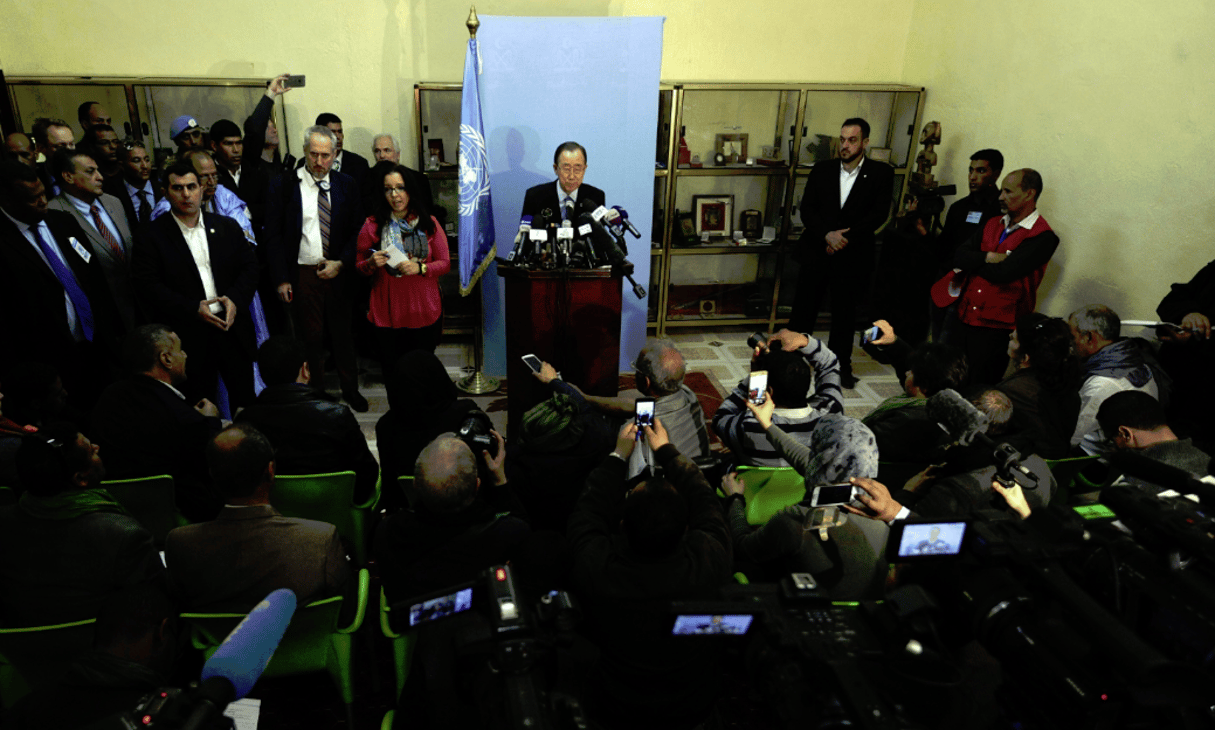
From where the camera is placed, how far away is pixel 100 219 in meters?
3.69

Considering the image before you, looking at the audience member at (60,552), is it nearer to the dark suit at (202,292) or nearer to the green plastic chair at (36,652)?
the green plastic chair at (36,652)

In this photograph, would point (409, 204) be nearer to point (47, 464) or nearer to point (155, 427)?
point (155, 427)

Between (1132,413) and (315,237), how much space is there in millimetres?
3854

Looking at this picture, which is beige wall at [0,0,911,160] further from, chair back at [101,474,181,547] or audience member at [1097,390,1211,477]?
audience member at [1097,390,1211,477]

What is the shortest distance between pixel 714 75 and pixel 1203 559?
5032mm

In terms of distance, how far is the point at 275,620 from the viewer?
138 cm

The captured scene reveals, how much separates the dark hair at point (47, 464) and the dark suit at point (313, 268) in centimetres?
232

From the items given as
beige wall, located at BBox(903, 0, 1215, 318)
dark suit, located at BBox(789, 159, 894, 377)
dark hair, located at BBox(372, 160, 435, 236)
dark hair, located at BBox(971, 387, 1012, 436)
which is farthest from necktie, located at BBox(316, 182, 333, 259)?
beige wall, located at BBox(903, 0, 1215, 318)

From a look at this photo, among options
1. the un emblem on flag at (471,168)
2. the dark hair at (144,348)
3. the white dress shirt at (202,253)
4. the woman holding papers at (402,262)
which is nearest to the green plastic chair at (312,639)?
the dark hair at (144,348)

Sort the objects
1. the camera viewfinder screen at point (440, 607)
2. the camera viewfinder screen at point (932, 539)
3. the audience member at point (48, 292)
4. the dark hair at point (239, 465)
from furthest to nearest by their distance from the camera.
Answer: the audience member at point (48, 292), the dark hair at point (239, 465), the camera viewfinder screen at point (932, 539), the camera viewfinder screen at point (440, 607)

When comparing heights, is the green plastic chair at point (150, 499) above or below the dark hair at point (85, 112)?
below

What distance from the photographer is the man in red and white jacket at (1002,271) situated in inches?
152

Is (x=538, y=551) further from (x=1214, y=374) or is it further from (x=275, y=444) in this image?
(x=1214, y=374)

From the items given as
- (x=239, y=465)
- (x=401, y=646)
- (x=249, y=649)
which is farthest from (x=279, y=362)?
(x=249, y=649)
